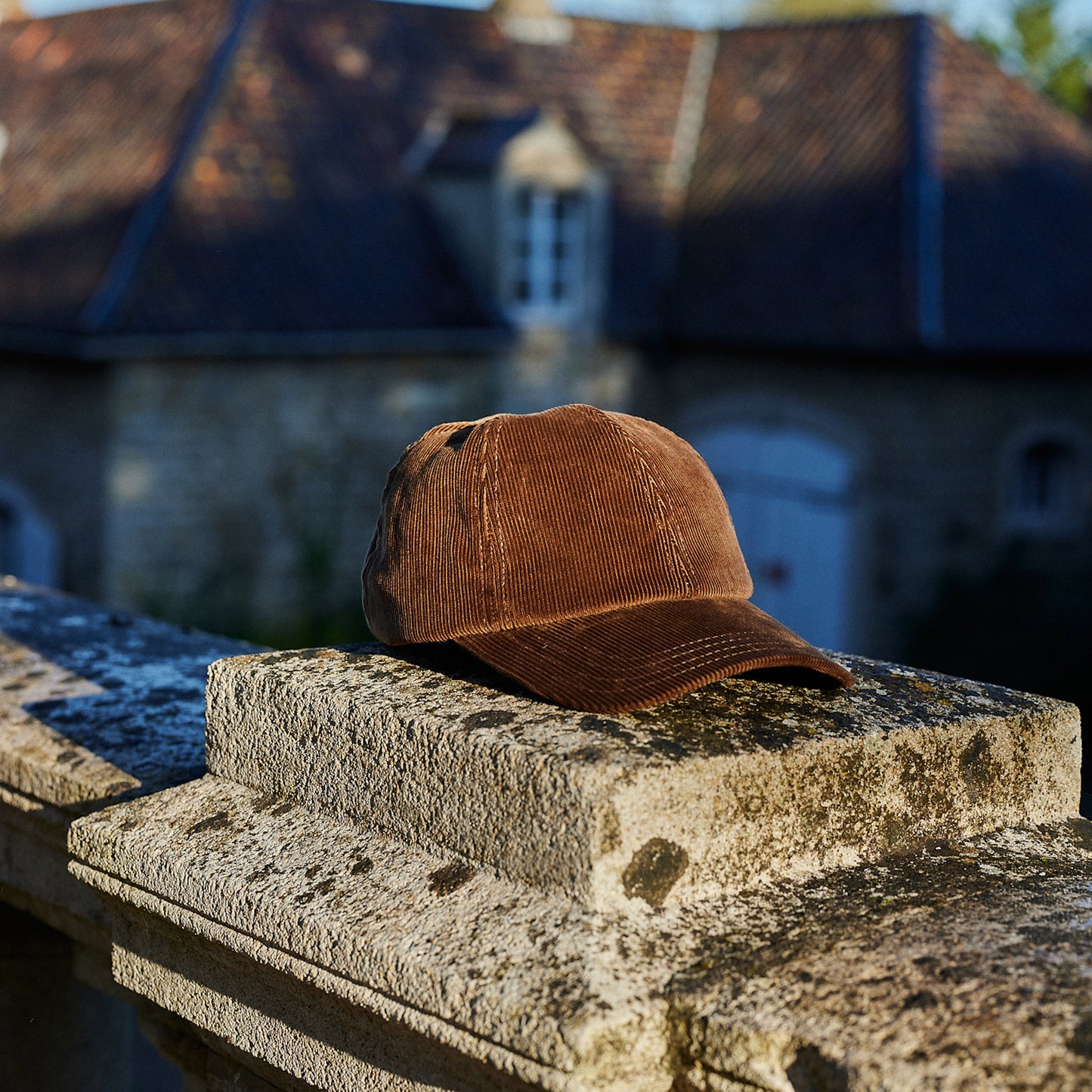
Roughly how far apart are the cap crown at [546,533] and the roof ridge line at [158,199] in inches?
358

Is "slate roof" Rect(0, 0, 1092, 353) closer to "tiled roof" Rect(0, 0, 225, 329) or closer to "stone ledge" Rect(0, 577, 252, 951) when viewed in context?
"tiled roof" Rect(0, 0, 225, 329)

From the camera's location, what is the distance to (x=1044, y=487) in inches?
504

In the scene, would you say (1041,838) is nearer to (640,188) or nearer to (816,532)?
(816,532)

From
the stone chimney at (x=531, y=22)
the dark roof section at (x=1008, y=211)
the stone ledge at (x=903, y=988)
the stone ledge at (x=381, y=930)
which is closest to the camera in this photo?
the stone ledge at (x=903, y=988)

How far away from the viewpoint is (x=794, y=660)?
1.67 metres

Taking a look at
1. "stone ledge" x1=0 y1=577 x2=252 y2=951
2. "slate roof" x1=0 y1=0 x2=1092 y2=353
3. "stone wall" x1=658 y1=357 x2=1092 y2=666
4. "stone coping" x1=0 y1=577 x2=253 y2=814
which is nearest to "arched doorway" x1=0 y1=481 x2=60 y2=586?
"slate roof" x1=0 y1=0 x2=1092 y2=353

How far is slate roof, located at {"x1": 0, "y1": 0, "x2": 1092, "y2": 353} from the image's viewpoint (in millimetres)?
11273

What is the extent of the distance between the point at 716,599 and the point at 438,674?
0.35 metres

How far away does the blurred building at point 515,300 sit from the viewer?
1115 centimetres

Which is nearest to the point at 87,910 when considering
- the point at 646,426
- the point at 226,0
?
the point at 646,426

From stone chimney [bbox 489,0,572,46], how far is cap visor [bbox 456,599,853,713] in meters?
13.6

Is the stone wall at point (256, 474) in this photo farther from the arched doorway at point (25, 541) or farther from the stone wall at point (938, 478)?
the stone wall at point (938, 478)

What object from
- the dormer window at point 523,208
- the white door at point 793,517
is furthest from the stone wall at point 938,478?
the dormer window at point 523,208

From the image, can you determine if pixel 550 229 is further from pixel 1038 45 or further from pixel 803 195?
pixel 1038 45
